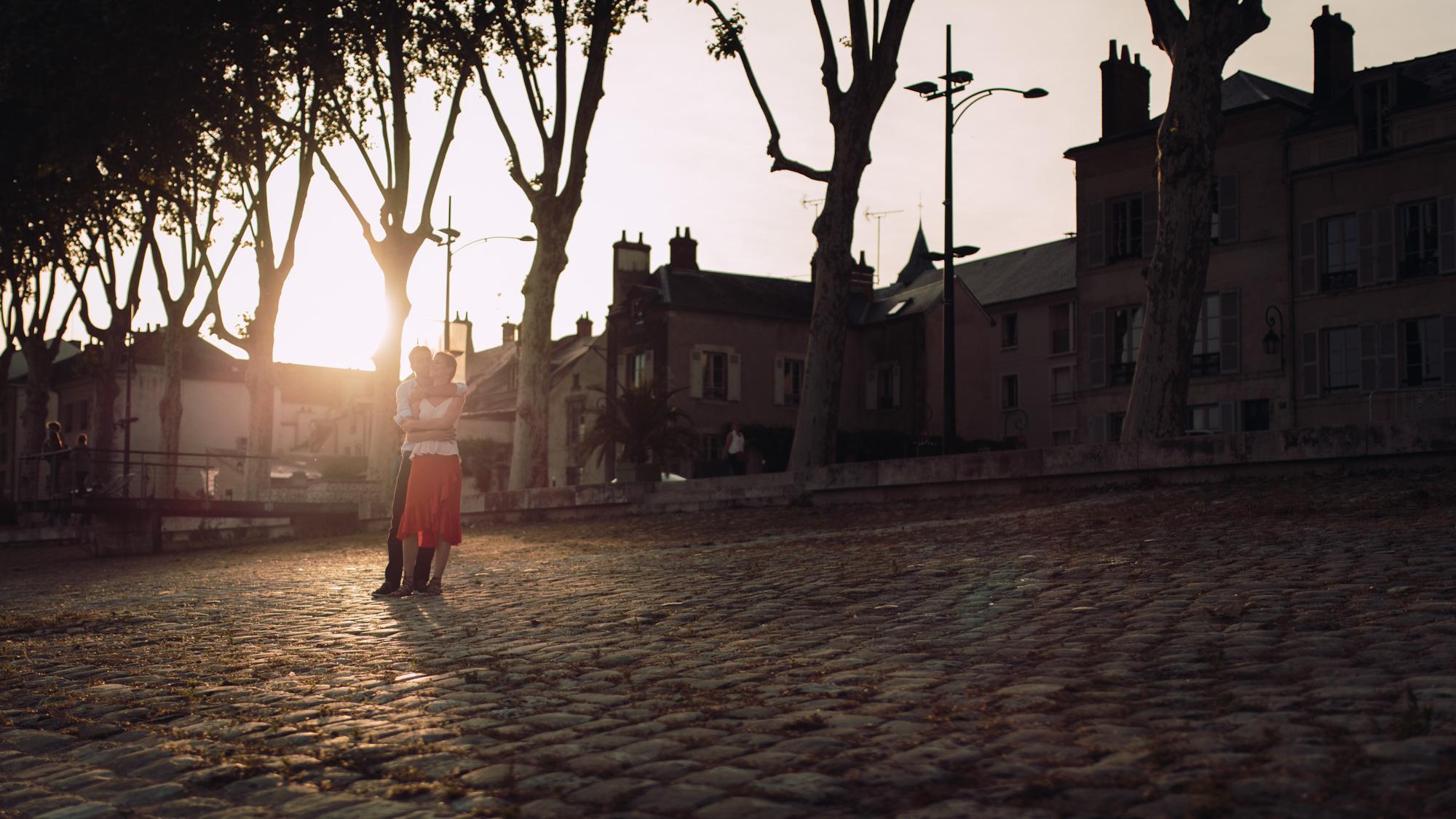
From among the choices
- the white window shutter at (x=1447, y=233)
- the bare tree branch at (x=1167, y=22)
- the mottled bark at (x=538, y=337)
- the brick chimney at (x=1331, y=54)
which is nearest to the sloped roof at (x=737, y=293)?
the brick chimney at (x=1331, y=54)

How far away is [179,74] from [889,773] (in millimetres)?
25934

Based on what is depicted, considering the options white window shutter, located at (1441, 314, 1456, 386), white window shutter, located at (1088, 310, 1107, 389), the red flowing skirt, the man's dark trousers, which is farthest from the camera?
white window shutter, located at (1088, 310, 1107, 389)

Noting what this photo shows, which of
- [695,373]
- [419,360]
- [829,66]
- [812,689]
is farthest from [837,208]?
[695,373]

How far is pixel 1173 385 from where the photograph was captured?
16.7 metres

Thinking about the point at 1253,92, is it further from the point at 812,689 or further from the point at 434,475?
the point at 812,689

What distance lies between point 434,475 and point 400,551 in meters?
0.84

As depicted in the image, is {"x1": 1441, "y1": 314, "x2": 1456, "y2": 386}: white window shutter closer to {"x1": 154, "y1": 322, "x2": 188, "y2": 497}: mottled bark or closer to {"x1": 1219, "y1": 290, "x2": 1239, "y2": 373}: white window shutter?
{"x1": 1219, "y1": 290, "x2": 1239, "y2": 373}: white window shutter

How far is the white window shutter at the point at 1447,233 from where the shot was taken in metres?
33.0

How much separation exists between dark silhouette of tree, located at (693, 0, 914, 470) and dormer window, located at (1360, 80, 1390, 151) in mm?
18437

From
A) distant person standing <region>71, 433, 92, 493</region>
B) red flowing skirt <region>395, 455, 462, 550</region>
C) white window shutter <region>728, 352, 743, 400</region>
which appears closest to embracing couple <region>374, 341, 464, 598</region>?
red flowing skirt <region>395, 455, 462, 550</region>

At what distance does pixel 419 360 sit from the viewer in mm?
10188

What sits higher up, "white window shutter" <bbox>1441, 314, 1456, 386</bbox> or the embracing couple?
"white window shutter" <bbox>1441, 314, 1456, 386</bbox>

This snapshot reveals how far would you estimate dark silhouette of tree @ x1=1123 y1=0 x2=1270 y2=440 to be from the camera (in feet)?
53.9

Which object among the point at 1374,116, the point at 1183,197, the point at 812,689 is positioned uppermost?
the point at 1374,116
